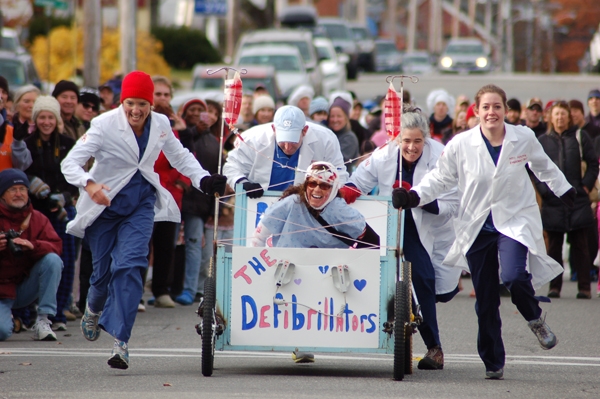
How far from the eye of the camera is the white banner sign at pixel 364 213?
352 inches

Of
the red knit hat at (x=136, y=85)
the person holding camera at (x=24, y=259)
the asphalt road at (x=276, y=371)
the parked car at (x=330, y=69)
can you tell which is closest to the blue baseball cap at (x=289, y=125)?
the red knit hat at (x=136, y=85)

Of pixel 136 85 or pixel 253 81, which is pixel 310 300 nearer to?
pixel 136 85

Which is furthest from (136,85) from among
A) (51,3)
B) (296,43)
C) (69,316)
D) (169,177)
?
(296,43)

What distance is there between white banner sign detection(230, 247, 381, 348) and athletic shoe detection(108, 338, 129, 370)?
0.73 meters

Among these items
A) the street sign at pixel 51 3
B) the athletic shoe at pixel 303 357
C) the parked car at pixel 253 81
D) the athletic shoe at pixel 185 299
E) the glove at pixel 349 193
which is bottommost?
the athletic shoe at pixel 185 299

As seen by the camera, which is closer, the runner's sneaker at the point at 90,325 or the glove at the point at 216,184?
the glove at the point at 216,184

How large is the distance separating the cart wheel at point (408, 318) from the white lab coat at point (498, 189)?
45cm

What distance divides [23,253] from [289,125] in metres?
2.81

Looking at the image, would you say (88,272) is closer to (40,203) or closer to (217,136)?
(40,203)

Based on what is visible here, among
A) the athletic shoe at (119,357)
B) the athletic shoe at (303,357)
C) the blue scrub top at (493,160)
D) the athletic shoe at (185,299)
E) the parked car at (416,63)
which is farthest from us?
the parked car at (416,63)

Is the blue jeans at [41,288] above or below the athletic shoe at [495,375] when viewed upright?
above

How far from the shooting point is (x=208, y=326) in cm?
798

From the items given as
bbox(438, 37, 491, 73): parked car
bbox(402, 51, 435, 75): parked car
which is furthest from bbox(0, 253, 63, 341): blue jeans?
bbox(402, 51, 435, 75): parked car

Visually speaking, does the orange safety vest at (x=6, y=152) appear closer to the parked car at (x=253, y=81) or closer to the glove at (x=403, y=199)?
the glove at (x=403, y=199)
